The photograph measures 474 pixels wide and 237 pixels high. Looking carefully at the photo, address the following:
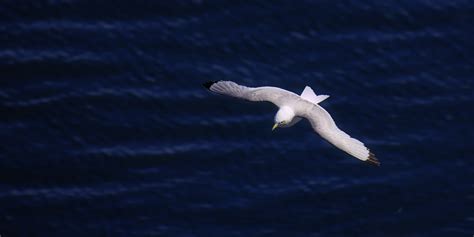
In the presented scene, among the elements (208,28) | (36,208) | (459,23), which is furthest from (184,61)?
(459,23)

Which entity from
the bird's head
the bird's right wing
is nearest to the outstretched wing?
the bird's head

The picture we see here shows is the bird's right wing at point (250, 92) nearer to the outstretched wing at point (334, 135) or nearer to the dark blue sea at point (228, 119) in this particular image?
the outstretched wing at point (334, 135)

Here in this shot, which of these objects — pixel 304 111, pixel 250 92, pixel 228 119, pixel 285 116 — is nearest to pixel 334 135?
pixel 304 111

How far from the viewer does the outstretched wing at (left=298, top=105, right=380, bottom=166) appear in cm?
2998

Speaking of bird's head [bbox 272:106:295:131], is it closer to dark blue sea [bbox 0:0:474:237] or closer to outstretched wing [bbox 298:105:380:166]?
outstretched wing [bbox 298:105:380:166]

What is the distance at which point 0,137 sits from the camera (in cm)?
3972

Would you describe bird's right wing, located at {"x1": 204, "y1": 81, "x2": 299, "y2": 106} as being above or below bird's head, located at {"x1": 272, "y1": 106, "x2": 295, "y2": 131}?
above

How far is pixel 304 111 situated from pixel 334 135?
1239 millimetres

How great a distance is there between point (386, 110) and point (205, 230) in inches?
308

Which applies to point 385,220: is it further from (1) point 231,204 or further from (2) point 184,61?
(2) point 184,61

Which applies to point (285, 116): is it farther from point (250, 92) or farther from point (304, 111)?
point (250, 92)

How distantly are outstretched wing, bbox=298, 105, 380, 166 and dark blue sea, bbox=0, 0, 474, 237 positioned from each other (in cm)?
792

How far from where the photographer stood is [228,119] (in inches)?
1581

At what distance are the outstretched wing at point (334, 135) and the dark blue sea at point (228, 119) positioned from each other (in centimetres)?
792
